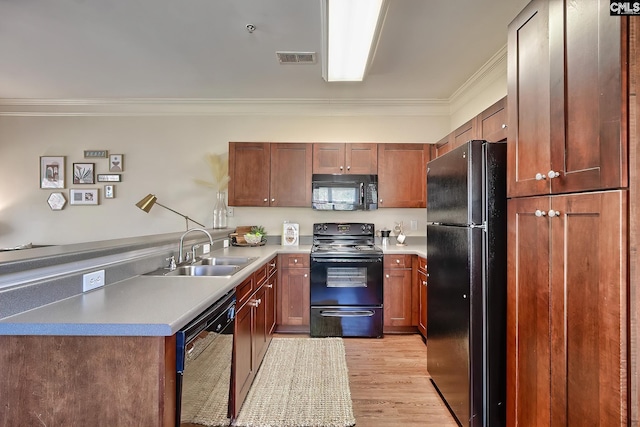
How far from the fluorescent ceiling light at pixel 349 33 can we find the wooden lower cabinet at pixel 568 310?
1.37 m

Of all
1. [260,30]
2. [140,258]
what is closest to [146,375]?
[140,258]

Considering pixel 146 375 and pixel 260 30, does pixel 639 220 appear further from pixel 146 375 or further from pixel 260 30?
pixel 260 30

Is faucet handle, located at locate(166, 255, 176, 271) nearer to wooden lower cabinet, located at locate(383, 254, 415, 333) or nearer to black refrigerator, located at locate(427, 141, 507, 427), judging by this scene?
black refrigerator, located at locate(427, 141, 507, 427)

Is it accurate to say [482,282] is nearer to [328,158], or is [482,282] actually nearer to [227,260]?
[227,260]

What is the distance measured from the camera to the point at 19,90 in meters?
3.53

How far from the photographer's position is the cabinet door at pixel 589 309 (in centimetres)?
92

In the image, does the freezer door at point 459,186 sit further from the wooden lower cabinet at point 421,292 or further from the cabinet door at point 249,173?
the cabinet door at point 249,173

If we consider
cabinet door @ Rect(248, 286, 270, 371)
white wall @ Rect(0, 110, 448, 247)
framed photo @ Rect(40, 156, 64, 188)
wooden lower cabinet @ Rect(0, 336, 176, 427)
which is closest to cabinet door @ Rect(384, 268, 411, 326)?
cabinet door @ Rect(248, 286, 270, 371)

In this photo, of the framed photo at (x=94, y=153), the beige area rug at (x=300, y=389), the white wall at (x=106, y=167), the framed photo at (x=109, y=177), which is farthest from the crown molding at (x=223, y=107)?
the beige area rug at (x=300, y=389)

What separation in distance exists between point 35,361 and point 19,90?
4.08 metres

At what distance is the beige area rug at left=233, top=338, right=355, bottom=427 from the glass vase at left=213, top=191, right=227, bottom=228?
1.56 meters

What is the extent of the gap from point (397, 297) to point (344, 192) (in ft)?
4.13

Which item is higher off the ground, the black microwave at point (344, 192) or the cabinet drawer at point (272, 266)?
the black microwave at point (344, 192)

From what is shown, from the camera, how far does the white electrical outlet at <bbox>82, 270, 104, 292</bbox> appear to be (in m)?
1.36
